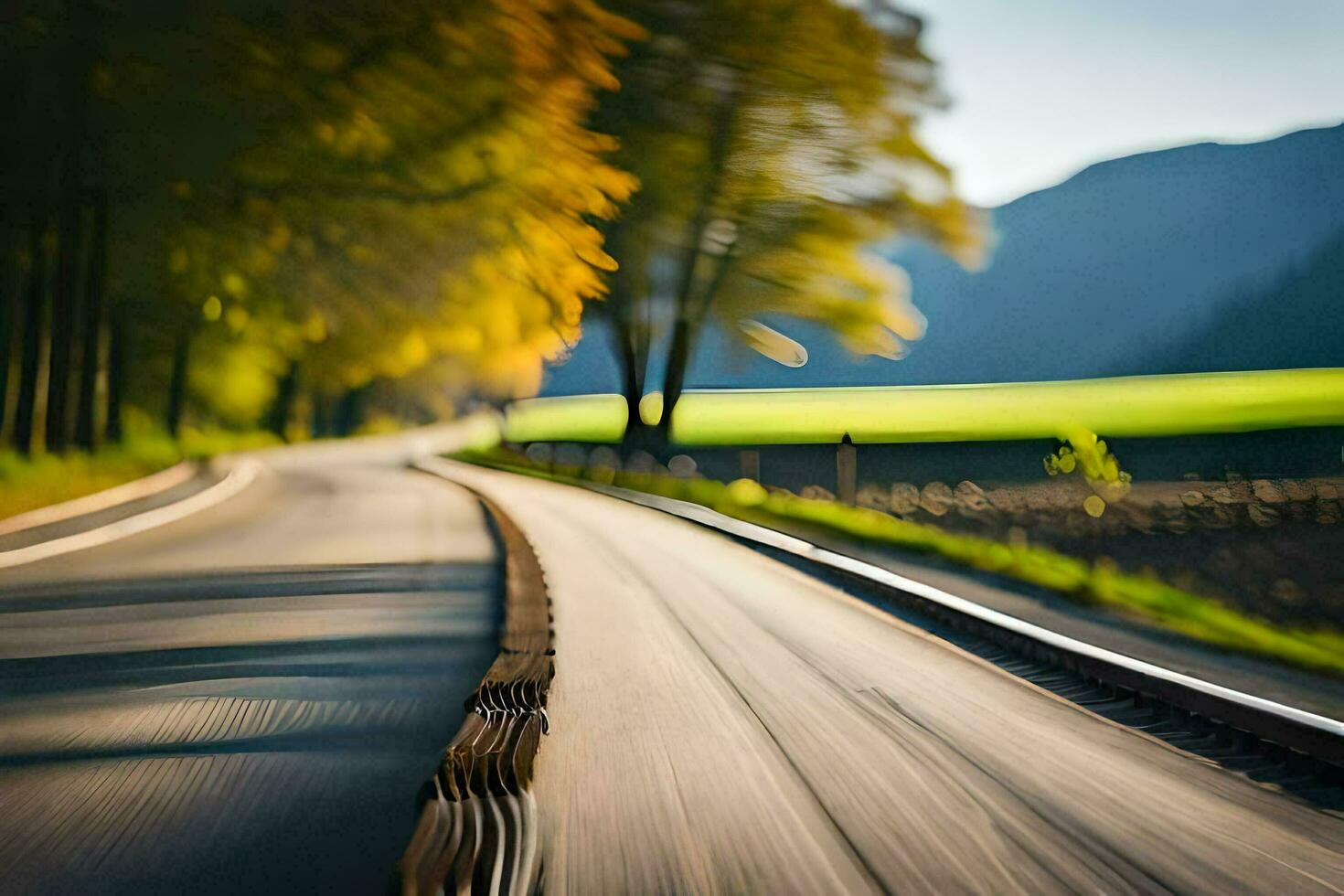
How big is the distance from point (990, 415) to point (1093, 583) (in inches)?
2231

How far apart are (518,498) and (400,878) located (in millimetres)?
18378

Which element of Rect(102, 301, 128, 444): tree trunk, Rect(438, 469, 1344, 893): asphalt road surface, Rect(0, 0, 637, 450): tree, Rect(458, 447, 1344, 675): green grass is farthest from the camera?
Rect(102, 301, 128, 444): tree trunk

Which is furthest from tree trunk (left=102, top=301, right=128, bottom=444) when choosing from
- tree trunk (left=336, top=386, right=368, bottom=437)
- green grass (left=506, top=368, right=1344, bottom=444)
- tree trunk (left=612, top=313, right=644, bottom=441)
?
tree trunk (left=336, top=386, right=368, bottom=437)

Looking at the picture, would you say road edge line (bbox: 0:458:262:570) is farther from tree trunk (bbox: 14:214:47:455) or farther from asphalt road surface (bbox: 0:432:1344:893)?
asphalt road surface (bbox: 0:432:1344:893)

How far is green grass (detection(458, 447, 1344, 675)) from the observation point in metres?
6.57

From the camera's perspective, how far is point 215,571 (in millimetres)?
9992

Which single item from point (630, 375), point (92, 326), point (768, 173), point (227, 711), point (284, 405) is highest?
point (768, 173)

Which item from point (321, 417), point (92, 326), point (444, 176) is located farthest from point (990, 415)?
point (444, 176)

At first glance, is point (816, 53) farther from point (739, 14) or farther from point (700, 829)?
point (700, 829)

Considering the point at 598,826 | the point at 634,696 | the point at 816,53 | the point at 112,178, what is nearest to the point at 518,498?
the point at 112,178

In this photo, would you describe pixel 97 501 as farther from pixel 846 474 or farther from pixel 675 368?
pixel 675 368

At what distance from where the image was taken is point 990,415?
63156 millimetres

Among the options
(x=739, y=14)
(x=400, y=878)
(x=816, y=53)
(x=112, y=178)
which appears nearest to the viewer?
(x=400, y=878)

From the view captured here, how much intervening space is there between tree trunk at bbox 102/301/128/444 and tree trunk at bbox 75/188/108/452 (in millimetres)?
4839
